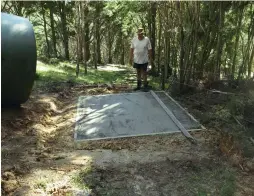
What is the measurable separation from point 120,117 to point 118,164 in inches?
101

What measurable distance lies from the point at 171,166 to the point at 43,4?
62.4 ft

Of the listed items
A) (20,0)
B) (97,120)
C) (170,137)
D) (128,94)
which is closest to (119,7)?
(20,0)

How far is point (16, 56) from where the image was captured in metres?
6.29

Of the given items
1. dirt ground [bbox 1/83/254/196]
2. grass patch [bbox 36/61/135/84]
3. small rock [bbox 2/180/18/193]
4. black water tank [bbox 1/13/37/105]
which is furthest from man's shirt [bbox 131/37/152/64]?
small rock [bbox 2/180/18/193]

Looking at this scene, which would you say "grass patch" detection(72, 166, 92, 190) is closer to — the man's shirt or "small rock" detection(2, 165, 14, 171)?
"small rock" detection(2, 165, 14, 171)

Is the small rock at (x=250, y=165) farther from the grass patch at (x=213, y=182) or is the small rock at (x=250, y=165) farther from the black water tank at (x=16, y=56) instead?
the black water tank at (x=16, y=56)

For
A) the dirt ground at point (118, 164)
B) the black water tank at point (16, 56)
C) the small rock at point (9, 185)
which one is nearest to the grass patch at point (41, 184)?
the dirt ground at point (118, 164)

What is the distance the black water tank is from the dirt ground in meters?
0.64

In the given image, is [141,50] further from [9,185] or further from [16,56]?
[9,185]

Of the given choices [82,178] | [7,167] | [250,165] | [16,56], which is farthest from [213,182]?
[16,56]

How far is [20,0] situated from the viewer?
18.7 metres

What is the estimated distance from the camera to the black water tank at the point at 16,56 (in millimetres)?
6199

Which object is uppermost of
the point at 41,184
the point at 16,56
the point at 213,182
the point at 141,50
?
the point at 16,56

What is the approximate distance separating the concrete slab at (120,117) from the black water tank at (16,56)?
140 centimetres
